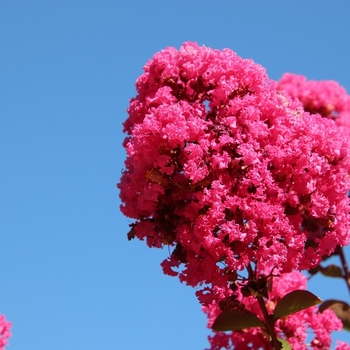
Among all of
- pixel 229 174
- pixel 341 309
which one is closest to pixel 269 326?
pixel 229 174

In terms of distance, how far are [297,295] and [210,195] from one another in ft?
2.29

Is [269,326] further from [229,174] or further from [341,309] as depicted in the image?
[341,309]

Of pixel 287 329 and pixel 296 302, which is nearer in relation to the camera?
Answer: pixel 296 302

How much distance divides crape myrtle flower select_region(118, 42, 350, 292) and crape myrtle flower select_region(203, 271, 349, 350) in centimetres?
96

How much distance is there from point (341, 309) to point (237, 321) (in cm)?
204

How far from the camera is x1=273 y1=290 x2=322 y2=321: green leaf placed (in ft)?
9.29

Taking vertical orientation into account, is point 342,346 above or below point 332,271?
below

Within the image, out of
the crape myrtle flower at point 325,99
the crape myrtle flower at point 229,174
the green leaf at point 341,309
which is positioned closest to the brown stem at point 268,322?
the crape myrtle flower at point 229,174

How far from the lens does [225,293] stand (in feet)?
9.21

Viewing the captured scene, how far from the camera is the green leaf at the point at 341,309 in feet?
15.1

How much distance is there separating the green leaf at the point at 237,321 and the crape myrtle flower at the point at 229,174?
0.24 metres

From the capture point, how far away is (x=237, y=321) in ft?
9.56

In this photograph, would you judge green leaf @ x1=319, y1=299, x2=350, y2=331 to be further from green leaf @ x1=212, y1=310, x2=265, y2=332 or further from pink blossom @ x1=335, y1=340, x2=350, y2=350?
green leaf @ x1=212, y1=310, x2=265, y2=332

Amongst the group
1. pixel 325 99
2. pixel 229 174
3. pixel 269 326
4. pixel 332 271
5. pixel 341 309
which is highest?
pixel 325 99
